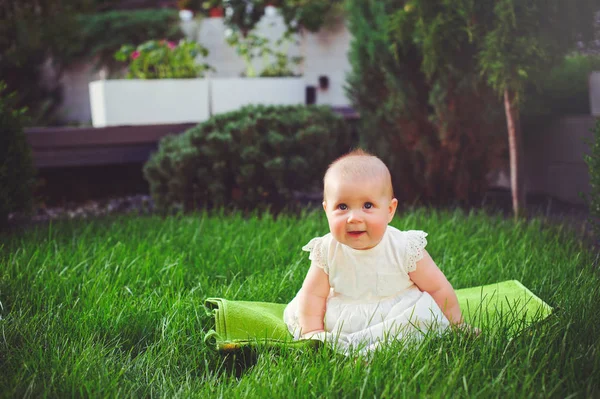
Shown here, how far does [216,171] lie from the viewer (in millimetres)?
5422

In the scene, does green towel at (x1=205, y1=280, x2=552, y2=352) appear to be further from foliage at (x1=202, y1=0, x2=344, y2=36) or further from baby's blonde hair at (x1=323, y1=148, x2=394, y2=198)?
foliage at (x1=202, y1=0, x2=344, y2=36)

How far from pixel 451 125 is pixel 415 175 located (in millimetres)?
560

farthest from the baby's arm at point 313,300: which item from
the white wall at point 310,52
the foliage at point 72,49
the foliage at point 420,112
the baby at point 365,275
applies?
the foliage at point 72,49

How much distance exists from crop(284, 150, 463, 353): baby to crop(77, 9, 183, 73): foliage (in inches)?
408

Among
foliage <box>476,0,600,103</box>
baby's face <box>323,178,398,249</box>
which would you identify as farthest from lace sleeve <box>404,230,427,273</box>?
foliage <box>476,0,600,103</box>

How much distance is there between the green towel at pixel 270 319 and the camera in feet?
7.58

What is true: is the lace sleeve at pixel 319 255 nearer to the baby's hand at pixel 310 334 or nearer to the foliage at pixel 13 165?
the baby's hand at pixel 310 334

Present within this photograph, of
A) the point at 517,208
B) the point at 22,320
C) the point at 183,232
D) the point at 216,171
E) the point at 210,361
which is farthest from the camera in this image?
the point at 216,171

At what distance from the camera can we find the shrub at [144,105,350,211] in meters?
5.36

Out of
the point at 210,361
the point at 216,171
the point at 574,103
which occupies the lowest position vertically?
the point at 210,361

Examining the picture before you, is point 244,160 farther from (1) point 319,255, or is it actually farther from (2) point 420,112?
(1) point 319,255

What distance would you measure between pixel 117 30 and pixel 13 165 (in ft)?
29.3

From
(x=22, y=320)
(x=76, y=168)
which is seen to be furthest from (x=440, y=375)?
(x=76, y=168)

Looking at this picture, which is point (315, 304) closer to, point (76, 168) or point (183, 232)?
point (183, 232)
